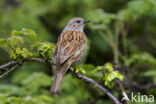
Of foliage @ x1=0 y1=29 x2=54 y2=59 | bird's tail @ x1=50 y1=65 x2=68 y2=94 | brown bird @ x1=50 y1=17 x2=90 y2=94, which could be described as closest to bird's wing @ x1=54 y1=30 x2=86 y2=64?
brown bird @ x1=50 y1=17 x2=90 y2=94

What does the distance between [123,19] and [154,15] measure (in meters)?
2.04

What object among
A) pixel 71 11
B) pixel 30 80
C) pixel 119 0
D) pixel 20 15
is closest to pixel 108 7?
pixel 119 0

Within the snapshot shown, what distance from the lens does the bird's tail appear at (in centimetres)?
382

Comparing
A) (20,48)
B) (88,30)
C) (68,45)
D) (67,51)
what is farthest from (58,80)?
(88,30)

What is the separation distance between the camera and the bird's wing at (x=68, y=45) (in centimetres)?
460

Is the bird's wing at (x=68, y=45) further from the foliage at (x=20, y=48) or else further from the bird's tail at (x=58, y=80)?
the foliage at (x=20, y=48)

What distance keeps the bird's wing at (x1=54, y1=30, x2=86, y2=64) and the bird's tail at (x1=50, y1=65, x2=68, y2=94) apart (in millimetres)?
123

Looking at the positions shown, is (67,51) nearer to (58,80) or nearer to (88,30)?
(58,80)

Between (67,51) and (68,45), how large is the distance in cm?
18

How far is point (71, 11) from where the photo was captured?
30.5 ft

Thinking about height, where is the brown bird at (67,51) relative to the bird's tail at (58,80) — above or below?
above

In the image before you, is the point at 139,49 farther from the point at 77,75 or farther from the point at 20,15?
the point at 77,75

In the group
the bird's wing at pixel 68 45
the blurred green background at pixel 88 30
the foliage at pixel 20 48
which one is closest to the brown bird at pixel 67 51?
the bird's wing at pixel 68 45

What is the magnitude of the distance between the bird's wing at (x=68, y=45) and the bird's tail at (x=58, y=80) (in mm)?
123
